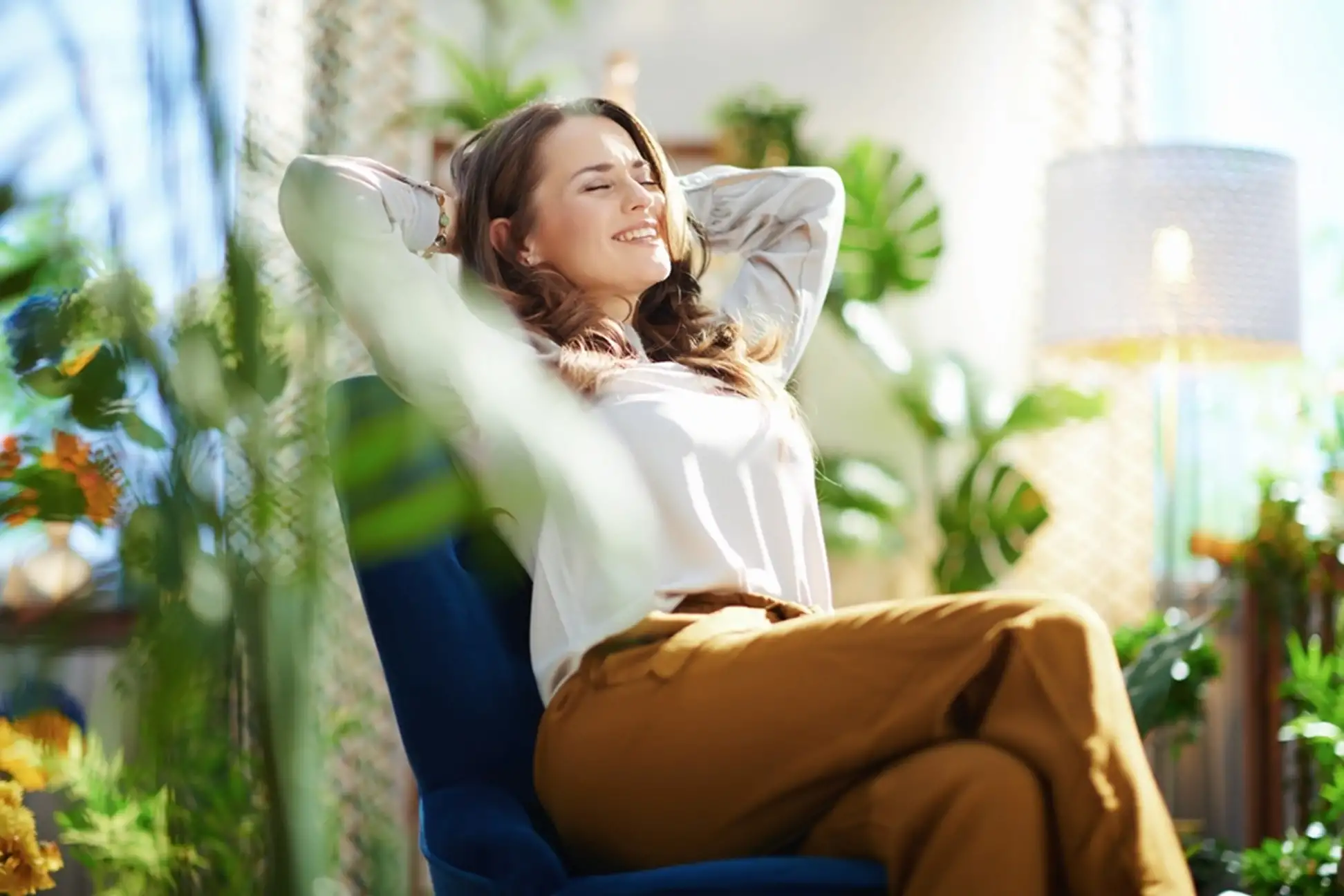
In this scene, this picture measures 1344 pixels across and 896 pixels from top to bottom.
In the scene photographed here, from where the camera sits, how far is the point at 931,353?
11.8 ft

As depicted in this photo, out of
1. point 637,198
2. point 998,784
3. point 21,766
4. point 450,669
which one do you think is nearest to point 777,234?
point 637,198

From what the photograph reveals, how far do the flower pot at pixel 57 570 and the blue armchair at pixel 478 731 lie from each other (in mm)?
655

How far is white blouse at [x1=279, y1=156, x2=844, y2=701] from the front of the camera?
29cm

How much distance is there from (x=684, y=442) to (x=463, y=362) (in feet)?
3.62

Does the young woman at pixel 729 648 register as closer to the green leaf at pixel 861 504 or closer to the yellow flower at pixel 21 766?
the yellow flower at pixel 21 766

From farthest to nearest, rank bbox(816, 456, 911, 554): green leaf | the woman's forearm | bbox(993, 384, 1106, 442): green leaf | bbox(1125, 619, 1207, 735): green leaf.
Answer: bbox(816, 456, 911, 554): green leaf → bbox(993, 384, 1106, 442): green leaf → bbox(1125, 619, 1207, 735): green leaf → the woman's forearm

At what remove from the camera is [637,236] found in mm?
1581

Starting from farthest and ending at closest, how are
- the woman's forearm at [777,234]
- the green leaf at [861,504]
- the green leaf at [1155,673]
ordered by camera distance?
the green leaf at [861,504], the green leaf at [1155,673], the woman's forearm at [777,234]

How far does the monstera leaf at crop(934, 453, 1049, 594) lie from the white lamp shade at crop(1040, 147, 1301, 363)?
427 millimetres

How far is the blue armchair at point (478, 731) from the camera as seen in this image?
1134mm

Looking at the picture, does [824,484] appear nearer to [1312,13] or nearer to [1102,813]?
[1312,13]

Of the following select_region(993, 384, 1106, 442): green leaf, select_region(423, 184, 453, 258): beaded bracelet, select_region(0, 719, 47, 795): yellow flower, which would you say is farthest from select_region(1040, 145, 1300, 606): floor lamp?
select_region(0, 719, 47, 795): yellow flower

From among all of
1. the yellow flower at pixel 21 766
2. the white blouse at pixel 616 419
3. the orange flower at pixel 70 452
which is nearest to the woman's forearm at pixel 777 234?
the white blouse at pixel 616 419

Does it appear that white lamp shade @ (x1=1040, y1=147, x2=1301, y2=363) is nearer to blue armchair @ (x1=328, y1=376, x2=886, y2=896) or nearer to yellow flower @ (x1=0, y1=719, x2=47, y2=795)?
blue armchair @ (x1=328, y1=376, x2=886, y2=896)
